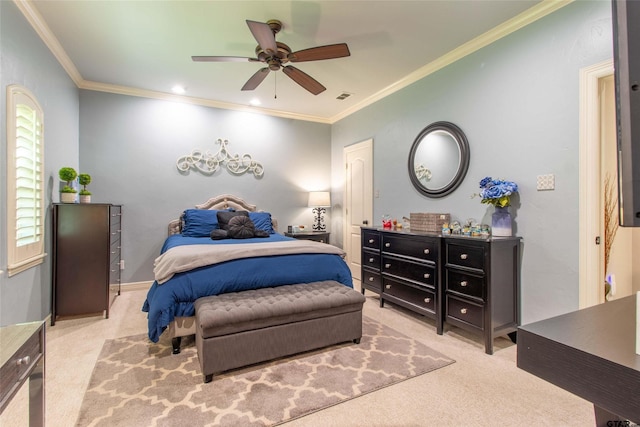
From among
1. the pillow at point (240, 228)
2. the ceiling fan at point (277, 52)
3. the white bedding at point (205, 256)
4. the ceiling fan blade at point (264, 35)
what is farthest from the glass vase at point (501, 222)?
the pillow at point (240, 228)

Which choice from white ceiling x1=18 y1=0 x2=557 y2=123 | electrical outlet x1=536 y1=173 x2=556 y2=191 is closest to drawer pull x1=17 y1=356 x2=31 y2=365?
white ceiling x1=18 y1=0 x2=557 y2=123

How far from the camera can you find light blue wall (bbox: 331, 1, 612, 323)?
230cm

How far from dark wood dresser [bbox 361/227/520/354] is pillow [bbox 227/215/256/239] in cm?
179

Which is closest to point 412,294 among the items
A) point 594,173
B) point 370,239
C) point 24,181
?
point 370,239

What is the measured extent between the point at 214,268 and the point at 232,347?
0.70m

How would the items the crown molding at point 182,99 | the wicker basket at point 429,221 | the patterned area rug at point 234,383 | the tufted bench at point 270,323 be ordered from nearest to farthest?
the patterned area rug at point 234,383 → the tufted bench at point 270,323 → the wicker basket at point 429,221 → the crown molding at point 182,99

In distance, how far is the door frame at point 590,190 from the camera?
7.21ft

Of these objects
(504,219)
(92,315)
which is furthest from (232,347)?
(504,219)

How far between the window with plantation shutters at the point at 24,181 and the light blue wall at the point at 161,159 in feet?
4.59

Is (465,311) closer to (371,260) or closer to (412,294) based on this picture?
(412,294)

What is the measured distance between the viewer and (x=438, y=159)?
343 cm

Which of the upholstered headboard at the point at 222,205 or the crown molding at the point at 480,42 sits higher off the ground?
the crown molding at the point at 480,42

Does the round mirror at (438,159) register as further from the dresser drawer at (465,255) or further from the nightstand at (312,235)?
the nightstand at (312,235)

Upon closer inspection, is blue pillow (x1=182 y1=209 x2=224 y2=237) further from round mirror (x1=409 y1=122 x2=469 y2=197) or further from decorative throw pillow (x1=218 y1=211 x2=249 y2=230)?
round mirror (x1=409 y1=122 x2=469 y2=197)
